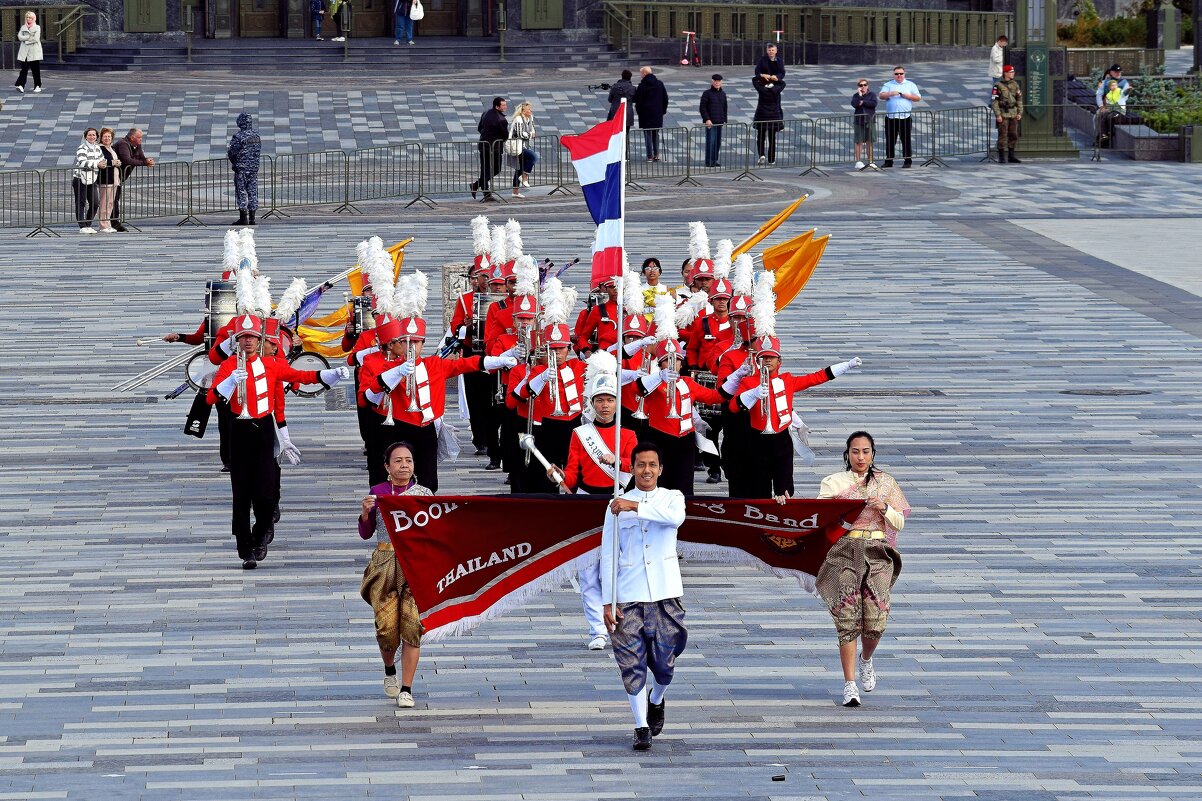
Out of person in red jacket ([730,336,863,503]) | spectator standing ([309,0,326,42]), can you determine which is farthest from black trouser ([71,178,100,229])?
spectator standing ([309,0,326,42])

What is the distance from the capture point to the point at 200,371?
52.0 feet

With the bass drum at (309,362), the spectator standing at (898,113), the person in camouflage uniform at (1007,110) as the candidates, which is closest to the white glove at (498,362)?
the bass drum at (309,362)

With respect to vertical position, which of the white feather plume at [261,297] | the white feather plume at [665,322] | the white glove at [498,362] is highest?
the white feather plume at [261,297]

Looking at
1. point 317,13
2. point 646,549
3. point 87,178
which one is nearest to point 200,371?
point 646,549

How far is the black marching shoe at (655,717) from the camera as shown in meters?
9.95

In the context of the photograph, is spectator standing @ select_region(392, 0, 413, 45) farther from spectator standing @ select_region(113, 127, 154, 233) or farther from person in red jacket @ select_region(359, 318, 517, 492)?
person in red jacket @ select_region(359, 318, 517, 492)

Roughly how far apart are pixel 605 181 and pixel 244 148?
1974cm

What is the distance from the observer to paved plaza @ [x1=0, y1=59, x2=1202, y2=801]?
962cm

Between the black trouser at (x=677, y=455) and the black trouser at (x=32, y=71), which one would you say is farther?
the black trouser at (x=32, y=71)

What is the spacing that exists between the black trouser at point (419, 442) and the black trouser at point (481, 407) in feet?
8.80

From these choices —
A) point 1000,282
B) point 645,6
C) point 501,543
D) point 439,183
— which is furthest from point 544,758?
point 645,6

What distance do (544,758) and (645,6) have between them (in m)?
40.1

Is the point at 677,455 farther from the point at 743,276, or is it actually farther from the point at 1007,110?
the point at 1007,110

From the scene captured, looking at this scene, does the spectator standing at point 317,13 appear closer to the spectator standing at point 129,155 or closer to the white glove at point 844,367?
the spectator standing at point 129,155
